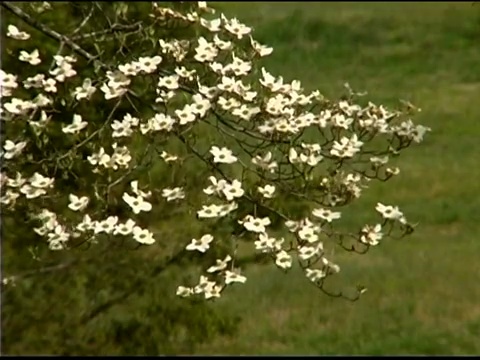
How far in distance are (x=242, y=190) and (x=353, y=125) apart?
0.44 metres

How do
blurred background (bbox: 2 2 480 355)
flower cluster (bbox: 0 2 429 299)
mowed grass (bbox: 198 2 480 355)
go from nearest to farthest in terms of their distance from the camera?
flower cluster (bbox: 0 2 429 299) < mowed grass (bbox: 198 2 480 355) < blurred background (bbox: 2 2 480 355)

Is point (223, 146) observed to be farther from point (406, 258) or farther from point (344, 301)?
point (406, 258)

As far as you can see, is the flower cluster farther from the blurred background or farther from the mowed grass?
the blurred background

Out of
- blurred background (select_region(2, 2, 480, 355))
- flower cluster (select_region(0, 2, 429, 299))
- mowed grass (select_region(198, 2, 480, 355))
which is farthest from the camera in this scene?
blurred background (select_region(2, 2, 480, 355))

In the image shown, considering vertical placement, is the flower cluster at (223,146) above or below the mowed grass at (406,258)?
below

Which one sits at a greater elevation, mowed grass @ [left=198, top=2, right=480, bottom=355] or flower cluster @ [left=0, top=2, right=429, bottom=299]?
mowed grass @ [left=198, top=2, right=480, bottom=355]

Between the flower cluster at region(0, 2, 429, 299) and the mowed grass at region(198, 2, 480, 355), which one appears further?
the mowed grass at region(198, 2, 480, 355)

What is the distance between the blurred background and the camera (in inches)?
182

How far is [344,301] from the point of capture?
4.94 m

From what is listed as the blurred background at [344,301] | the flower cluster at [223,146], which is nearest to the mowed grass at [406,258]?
the blurred background at [344,301]

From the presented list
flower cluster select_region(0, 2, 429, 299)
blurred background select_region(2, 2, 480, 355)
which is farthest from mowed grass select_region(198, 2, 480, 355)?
flower cluster select_region(0, 2, 429, 299)

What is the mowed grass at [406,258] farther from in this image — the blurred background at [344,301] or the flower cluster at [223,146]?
the flower cluster at [223,146]

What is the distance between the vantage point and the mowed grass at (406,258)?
448 centimetres

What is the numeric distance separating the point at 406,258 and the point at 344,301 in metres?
0.33
